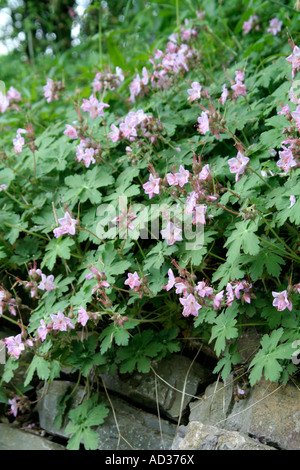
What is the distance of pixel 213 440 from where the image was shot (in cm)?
193

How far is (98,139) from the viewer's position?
2877mm

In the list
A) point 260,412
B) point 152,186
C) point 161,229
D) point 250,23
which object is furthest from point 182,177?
point 250,23

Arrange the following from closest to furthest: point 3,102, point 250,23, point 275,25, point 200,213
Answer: point 200,213 < point 3,102 < point 275,25 < point 250,23

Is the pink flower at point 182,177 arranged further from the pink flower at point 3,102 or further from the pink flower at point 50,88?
the pink flower at point 3,102

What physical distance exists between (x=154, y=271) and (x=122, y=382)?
73 cm

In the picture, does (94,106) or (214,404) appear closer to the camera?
(214,404)

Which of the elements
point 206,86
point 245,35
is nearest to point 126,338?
point 206,86

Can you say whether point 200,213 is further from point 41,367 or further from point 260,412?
point 41,367

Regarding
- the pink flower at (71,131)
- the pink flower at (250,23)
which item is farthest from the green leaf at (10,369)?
the pink flower at (250,23)

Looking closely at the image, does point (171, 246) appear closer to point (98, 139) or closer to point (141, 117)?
point (141, 117)

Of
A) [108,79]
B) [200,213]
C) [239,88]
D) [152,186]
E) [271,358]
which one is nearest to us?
[271,358]

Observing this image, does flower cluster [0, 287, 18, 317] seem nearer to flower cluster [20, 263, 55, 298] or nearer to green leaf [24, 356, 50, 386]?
flower cluster [20, 263, 55, 298]

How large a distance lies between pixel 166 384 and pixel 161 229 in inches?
32.8

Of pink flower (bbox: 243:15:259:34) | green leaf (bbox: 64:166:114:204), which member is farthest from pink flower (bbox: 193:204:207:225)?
pink flower (bbox: 243:15:259:34)
